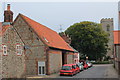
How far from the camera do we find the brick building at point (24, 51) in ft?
56.6

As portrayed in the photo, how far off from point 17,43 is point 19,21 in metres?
8.19

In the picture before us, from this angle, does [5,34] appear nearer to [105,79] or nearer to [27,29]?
[27,29]

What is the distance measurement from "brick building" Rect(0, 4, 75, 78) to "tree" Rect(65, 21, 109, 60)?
26.8m

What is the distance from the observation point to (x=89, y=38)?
178 feet

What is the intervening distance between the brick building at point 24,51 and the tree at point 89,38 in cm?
2683

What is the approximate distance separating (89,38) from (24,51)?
36.5 meters

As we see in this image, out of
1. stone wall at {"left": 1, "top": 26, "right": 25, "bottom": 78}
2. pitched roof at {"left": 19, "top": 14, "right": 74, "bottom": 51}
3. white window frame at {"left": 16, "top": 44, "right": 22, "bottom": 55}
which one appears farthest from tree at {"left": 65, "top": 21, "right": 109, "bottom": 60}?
stone wall at {"left": 1, "top": 26, "right": 25, "bottom": 78}

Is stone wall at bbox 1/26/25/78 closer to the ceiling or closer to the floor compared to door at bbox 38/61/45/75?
closer to the ceiling

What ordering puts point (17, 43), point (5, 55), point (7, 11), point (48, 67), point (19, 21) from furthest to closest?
point (19, 21) → point (48, 67) → point (7, 11) → point (17, 43) → point (5, 55)

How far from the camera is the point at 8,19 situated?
69.6 feet

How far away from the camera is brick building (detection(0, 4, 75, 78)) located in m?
17.2

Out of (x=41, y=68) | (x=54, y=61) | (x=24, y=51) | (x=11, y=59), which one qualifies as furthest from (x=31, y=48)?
(x=11, y=59)

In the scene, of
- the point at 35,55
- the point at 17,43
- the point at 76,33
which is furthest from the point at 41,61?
the point at 76,33

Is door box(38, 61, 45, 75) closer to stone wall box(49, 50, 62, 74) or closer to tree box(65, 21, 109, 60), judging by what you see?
stone wall box(49, 50, 62, 74)
